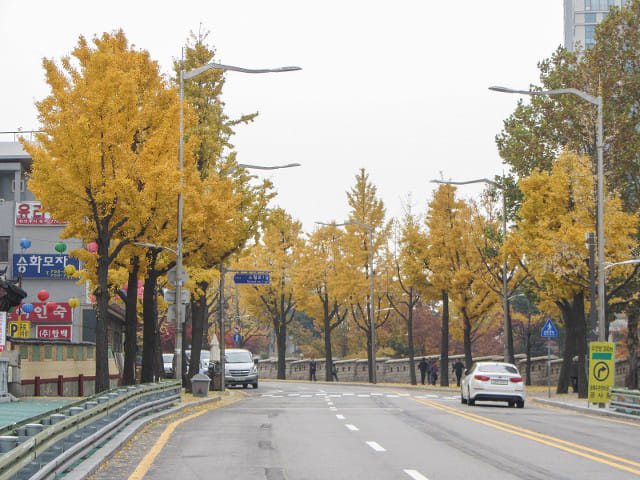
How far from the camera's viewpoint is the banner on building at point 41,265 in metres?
48.1

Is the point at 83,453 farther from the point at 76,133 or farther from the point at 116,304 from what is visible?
the point at 116,304

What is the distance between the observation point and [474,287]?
168ft

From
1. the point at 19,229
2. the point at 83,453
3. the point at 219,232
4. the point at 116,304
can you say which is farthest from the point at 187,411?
the point at 116,304

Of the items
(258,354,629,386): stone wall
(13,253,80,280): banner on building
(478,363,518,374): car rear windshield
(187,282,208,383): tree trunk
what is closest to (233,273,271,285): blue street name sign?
(187,282,208,383): tree trunk

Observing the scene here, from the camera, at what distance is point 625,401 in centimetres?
2628

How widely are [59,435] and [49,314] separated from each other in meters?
36.5

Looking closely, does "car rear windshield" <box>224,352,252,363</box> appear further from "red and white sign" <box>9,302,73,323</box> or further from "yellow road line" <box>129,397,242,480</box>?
"yellow road line" <box>129,397,242,480</box>

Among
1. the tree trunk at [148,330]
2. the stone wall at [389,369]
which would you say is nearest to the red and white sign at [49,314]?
the tree trunk at [148,330]

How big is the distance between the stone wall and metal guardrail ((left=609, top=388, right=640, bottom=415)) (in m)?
27.1

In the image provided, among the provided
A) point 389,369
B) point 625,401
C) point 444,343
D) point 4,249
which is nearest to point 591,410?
point 625,401

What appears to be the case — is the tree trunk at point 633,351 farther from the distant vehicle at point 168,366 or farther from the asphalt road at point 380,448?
the distant vehicle at point 168,366

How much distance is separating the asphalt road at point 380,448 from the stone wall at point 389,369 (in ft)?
108

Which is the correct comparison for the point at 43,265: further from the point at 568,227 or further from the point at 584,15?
the point at 584,15

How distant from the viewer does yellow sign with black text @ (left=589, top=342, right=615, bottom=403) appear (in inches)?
1093
